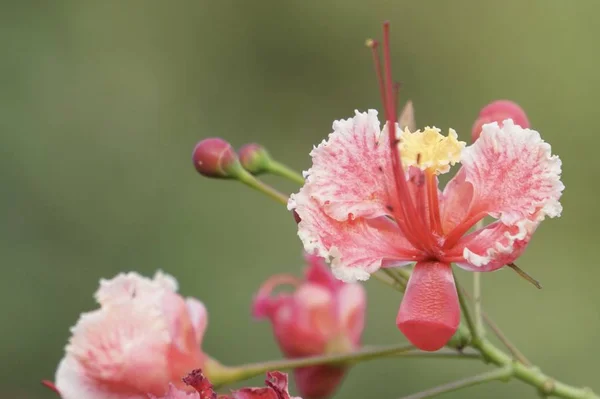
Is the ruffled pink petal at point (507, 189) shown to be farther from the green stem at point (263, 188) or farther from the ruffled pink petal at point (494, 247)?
the green stem at point (263, 188)

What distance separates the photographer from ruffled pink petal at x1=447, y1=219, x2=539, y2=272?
2.46ft

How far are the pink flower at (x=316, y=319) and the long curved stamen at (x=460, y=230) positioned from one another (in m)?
0.45

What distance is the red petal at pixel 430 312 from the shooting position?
2.48 ft

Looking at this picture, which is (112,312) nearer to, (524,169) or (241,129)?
(524,169)

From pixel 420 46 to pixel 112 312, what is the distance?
3.06 m

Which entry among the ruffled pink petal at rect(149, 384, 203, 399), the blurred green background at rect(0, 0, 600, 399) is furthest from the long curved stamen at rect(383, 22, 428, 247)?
the blurred green background at rect(0, 0, 600, 399)

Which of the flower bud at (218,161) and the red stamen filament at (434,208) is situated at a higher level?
the flower bud at (218,161)

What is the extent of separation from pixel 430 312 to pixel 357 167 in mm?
140

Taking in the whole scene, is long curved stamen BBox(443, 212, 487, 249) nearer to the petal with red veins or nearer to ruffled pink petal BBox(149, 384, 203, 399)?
the petal with red veins

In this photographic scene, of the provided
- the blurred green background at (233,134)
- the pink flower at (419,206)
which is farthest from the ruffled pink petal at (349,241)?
the blurred green background at (233,134)

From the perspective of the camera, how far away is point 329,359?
935mm

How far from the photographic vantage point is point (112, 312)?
949 mm

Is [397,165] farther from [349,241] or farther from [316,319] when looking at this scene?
[316,319]

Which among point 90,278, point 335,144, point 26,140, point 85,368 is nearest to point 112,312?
point 85,368
